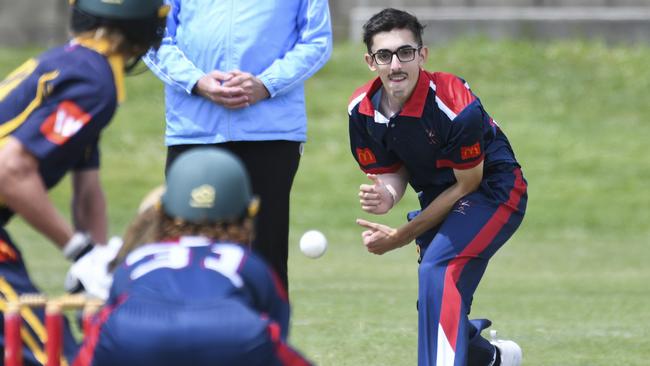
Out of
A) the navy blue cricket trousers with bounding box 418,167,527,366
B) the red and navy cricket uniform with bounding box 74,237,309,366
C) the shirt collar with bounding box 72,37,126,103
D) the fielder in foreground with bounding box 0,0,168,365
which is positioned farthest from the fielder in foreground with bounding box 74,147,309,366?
the navy blue cricket trousers with bounding box 418,167,527,366

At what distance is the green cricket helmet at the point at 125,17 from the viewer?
4801mm

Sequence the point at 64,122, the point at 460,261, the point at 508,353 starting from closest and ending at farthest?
1. the point at 64,122
2. the point at 460,261
3. the point at 508,353

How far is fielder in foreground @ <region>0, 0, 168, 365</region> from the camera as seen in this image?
15.1ft

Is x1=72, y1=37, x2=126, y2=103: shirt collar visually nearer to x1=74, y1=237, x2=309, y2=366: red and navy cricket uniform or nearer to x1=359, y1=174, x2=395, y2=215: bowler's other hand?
x1=74, y1=237, x2=309, y2=366: red and navy cricket uniform

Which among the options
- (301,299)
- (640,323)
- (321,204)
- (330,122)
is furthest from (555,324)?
(330,122)

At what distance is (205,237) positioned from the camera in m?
4.36

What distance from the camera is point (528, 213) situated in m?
18.1

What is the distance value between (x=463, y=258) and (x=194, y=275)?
250 cm

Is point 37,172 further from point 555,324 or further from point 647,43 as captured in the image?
point 647,43

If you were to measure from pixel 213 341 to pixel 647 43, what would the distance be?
20815 mm

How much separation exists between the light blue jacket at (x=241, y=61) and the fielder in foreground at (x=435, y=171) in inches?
15.0

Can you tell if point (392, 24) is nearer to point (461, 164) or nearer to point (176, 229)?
point (461, 164)

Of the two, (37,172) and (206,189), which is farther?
(37,172)

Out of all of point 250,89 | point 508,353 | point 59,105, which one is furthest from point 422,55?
point 59,105
